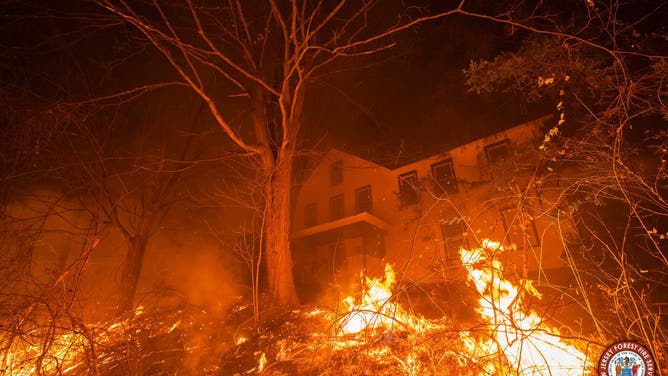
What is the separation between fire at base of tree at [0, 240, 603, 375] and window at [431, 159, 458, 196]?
37.0ft

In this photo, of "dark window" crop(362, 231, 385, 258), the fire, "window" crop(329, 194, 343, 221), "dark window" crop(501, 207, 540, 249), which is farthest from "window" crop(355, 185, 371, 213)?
the fire

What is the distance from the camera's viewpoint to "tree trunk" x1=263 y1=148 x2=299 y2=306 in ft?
23.2

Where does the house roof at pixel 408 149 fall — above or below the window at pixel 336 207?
above

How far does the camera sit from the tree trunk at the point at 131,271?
10091mm

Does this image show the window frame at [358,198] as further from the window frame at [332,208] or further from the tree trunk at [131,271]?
the tree trunk at [131,271]

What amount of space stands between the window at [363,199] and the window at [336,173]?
6.60 ft

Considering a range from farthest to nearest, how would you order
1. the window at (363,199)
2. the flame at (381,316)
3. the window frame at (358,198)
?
the window at (363,199) < the window frame at (358,198) < the flame at (381,316)

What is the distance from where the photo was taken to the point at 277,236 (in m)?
7.30

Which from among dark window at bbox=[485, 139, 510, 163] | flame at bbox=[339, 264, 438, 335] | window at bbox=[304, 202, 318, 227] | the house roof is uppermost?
the house roof

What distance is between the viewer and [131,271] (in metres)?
10.6

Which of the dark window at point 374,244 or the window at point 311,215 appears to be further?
the window at point 311,215

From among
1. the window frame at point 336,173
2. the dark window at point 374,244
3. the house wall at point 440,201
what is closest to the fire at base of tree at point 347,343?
the house wall at point 440,201

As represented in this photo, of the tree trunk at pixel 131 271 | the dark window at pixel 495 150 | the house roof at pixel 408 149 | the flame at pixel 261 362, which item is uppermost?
the house roof at pixel 408 149

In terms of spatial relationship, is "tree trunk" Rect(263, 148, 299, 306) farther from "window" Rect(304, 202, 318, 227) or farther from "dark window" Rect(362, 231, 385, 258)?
"window" Rect(304, 202, 318, 227)
